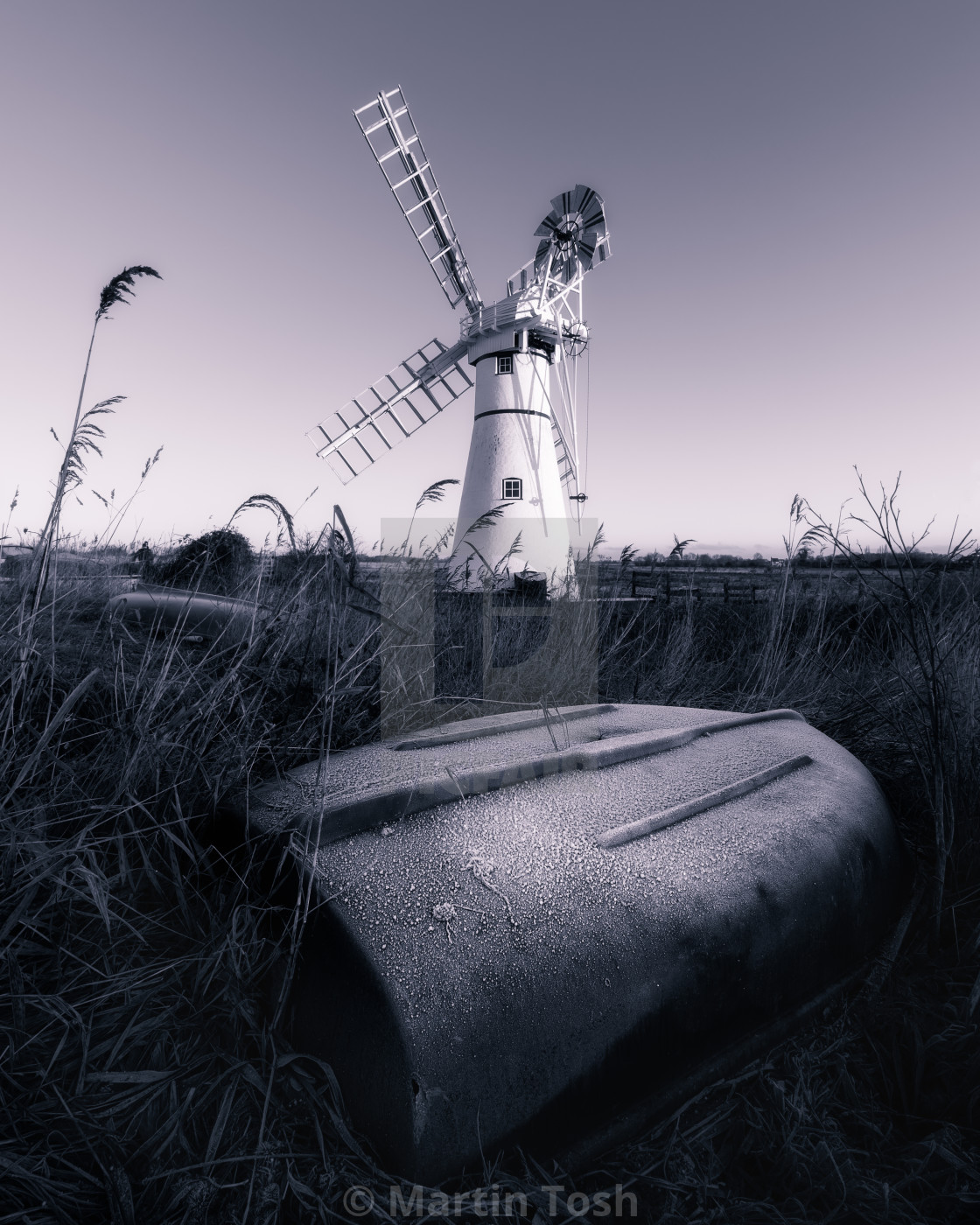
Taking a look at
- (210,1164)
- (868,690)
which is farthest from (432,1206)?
(868,690)

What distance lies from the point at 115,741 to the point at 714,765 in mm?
1837

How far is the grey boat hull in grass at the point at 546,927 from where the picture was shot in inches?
43.0

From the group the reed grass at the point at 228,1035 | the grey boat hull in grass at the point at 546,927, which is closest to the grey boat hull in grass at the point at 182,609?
the reed grass at the point at 228,1035

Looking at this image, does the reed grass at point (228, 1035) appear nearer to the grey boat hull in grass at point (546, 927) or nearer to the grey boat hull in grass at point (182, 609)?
the grey boat hull in grass at point (546, 927)

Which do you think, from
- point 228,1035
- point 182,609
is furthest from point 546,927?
point 182,609

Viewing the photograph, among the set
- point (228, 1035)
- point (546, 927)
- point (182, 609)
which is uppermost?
point (182, 609)

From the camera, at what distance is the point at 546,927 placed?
4.08ft

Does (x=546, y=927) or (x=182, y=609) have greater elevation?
(x=182, y=609)

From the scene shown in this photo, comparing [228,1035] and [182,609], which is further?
[182,609]

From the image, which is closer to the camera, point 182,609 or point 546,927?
point 546,927

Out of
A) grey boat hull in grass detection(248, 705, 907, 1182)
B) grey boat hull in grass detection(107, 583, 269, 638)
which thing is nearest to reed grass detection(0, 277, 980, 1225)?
grey boat hull in grass detection(248, 705, 907, 1182)

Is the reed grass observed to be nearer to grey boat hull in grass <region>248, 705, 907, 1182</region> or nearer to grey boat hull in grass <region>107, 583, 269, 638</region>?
grey boat hull in grass <region>248, 705, 907, 1182</region>

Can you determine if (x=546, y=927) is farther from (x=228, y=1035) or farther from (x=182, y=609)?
(x=182, y=609)

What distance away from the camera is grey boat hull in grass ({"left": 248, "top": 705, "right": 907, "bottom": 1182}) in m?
1.09
